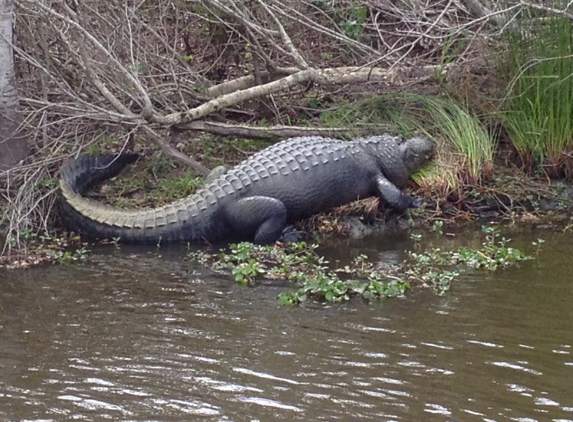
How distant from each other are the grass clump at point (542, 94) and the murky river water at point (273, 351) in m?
2.17

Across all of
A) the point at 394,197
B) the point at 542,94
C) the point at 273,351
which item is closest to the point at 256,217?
the point at 394,197

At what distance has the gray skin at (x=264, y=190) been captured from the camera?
657 cm

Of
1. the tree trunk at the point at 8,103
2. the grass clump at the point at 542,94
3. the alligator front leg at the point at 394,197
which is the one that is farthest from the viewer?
the grass clump at the point at 542,94

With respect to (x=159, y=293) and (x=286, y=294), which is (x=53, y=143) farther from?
(x=286, y=294)

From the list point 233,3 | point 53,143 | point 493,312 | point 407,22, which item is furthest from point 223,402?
point 407,22

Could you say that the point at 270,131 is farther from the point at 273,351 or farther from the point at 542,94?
the point at 273,351

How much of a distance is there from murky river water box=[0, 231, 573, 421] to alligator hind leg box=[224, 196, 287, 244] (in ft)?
3.16

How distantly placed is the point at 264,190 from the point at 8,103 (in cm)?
220

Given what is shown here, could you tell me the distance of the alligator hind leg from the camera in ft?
21.5

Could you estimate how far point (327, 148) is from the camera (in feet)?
23.7

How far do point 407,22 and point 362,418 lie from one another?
553 centimetres

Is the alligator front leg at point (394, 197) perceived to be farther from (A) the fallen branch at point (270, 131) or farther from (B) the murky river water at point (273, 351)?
(B) the murky river water at point (273, 351)

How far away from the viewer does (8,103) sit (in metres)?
6.95

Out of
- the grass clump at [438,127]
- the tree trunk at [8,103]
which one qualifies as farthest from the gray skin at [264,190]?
the tree trunk at [8,103]
